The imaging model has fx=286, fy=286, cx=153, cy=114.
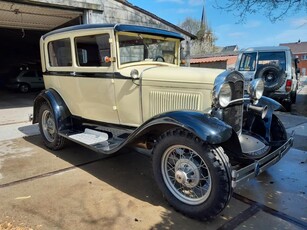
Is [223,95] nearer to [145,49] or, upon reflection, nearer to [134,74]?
[134,74]

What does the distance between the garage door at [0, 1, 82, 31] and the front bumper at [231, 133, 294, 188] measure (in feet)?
27.1

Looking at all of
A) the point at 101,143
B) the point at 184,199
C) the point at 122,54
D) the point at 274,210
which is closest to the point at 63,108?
the point at 101,143

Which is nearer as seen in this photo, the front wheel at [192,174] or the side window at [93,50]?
the front wheel at [192,174]

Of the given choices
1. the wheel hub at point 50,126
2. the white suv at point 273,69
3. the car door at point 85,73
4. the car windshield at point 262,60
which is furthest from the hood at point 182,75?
the car windshield at point 262,60

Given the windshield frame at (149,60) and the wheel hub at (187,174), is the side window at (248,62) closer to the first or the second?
the windshield frame at (149,60)

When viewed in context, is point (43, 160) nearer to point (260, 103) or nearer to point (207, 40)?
point (260, 103)

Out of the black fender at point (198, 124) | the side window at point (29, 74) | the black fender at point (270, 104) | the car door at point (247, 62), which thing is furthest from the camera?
the side window at point (29, 74)

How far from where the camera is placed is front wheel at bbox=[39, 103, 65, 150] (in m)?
4.85

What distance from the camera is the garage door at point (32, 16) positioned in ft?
29.8

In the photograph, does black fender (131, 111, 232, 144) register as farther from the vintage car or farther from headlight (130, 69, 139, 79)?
headlight (130, 69, 139, 79)

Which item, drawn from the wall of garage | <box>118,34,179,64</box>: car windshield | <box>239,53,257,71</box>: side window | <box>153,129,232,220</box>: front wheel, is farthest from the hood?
<box>239,53,257,71</box>: side window

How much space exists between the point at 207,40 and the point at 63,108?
30.1 metres

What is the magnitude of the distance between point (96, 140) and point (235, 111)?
193 cm

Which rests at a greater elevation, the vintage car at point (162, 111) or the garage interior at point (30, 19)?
the garage interior at point (30, 19)
